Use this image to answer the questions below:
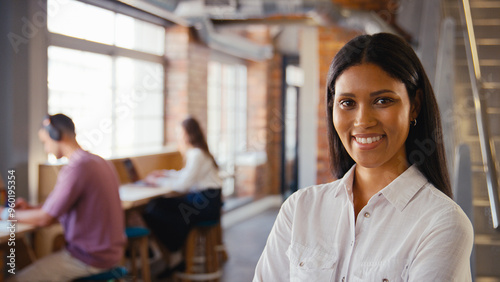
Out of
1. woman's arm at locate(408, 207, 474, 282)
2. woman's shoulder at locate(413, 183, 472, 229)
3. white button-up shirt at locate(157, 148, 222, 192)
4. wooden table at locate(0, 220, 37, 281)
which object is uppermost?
woman's shoulder at locate(413, 183, 472, 229)

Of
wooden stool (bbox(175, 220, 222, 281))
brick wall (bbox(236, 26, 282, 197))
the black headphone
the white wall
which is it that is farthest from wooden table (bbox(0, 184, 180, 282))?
brick wall (bbox(236, 26, 282, 197))

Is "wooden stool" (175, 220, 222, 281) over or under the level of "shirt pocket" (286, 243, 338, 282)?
under

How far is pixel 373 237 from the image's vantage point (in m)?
1.05

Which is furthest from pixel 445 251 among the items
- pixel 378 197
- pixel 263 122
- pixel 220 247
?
pixel 263 122

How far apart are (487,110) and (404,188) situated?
5.23 ft

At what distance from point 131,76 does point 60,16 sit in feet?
4.05

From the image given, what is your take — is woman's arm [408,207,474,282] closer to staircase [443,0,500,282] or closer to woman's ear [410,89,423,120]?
woman's ear [410,89,423,120]

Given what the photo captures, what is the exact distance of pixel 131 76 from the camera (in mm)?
5160

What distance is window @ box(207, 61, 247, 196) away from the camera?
7023mm

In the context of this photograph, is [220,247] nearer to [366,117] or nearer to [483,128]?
[483,128]

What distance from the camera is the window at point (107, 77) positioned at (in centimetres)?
406

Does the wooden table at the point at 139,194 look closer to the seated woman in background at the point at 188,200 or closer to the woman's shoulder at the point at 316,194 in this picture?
the seated woman in background at the point at 188,200

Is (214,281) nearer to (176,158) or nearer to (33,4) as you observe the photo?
(176,158)

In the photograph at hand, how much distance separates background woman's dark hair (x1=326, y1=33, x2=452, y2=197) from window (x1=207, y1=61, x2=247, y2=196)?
5781 millimetres
